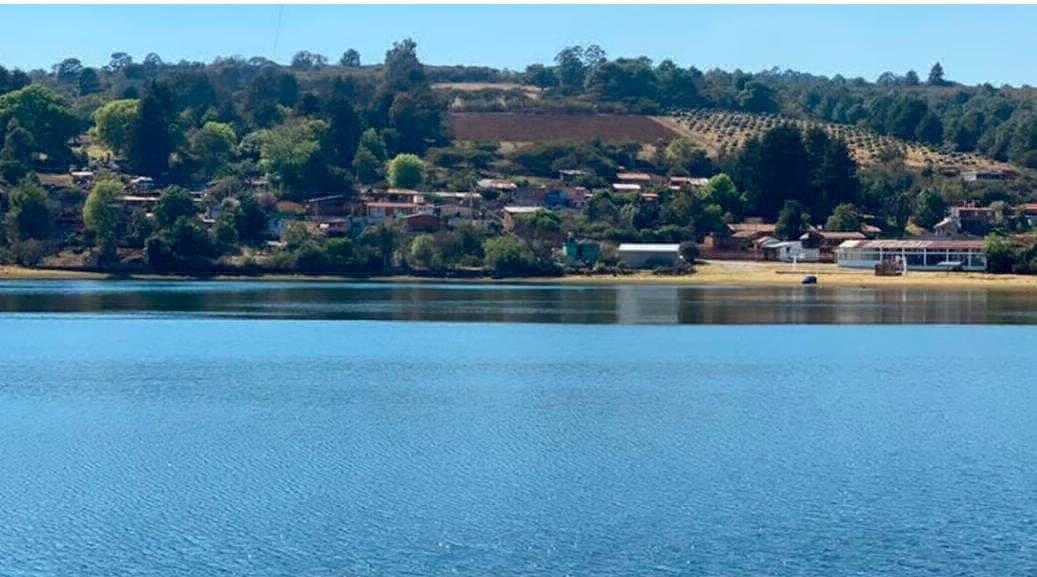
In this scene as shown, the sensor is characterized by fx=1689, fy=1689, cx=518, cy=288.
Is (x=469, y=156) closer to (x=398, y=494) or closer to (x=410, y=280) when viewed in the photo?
(x=410, y=280)

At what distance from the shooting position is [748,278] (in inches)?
3460

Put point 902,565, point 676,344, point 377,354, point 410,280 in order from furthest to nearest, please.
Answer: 1. point 410,280
2. point 676,344
3. point 377,354
4. point 902,565

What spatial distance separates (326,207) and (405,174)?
426 inches

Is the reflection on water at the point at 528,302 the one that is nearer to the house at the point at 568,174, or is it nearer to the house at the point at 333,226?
the house at the point at 333,226

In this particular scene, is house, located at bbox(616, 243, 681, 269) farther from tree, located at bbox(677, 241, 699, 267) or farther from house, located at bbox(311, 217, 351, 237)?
house, located at bbox(311, 217, 351, 237)

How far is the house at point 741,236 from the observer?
99.3m

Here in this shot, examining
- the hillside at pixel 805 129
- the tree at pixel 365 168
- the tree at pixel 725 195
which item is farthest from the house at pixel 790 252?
the tree at pixel 365 168

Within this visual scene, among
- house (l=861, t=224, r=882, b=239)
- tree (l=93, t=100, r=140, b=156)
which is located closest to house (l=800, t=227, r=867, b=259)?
house (l=861, t=224, r=882, b=239)

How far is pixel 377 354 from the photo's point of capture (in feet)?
172

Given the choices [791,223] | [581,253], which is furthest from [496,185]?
[791,223]

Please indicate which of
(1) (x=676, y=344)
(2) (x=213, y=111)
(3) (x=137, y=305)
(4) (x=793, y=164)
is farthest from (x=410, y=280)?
(2) (x=213, y=111)

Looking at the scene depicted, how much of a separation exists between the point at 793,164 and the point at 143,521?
283 ft

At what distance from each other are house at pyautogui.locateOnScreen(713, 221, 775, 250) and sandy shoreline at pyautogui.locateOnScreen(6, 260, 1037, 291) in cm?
462

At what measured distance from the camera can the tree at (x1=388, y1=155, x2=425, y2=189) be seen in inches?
4503
